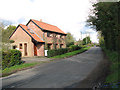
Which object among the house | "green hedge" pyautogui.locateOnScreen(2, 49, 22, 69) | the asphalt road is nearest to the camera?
the asphalt road

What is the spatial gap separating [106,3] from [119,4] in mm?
2149

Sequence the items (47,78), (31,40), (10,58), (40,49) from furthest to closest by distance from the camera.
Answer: (40,49)
(31,40)
(10,58)
(47,78)

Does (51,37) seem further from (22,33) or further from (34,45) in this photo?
(22,33)

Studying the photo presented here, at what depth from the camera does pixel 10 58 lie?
11281mm

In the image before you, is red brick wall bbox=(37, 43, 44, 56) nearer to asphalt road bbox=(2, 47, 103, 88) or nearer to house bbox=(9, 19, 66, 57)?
house bbox=(9, 19, 66, 57)

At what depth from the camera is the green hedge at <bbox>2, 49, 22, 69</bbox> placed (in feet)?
34.9

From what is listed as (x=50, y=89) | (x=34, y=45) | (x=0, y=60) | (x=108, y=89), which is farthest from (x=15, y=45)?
(x=108, y=89)

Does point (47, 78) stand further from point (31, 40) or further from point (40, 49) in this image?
point (40, 49)

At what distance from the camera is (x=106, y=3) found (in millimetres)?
12844

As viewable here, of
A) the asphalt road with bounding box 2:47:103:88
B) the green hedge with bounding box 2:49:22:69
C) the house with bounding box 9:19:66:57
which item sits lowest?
the asphalt road with bounding box 2:47:103:88

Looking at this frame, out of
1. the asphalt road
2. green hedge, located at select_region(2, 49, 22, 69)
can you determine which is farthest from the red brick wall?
the asphalt road

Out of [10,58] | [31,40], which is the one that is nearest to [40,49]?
[31,40]

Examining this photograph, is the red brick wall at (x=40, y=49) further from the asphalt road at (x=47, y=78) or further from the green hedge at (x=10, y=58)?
the asphalt road at (x=47, y=78)

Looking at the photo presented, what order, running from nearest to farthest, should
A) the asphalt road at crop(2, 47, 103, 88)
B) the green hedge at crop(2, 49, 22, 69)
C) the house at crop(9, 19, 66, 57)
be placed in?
the asphalt road at crop(2, 47, 103, 88)
the green hedge at crop(2, 49, 22, 69)
the house at crop(9, 19, 66, 57)
